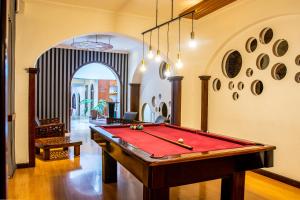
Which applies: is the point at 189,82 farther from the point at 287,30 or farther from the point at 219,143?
the point at 219,143

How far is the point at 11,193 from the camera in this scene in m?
3.52

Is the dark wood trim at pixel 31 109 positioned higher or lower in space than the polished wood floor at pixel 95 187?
higher

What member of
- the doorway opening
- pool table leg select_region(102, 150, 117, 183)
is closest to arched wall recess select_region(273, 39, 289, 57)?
pool table leg select_region(102, 150, 117, 183)

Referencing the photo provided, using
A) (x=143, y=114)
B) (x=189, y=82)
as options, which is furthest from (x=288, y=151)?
(x=143, y=114)

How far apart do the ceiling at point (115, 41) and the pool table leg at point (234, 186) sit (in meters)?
5.16

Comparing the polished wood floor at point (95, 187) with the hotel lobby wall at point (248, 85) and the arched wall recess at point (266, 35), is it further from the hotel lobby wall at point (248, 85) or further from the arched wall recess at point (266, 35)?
the arched wall recess at point (266, 35)

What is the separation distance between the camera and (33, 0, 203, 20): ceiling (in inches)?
186

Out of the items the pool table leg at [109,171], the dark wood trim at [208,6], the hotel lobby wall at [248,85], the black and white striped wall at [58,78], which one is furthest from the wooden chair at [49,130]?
the dark wood trim at [208,6]

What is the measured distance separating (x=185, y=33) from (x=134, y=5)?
158cm

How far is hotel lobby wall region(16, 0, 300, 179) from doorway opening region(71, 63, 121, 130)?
5.58 m

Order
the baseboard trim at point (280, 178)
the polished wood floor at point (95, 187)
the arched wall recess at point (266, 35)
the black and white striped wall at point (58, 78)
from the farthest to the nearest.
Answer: the black and white striped wall at point (58, 78)
the arched wall recess at point (266, 35)
the baseboard trim at point (280, 178)
the polished wood floor at point (95, 187)

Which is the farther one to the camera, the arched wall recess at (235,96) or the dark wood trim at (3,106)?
the arched wall recess at (235,96)

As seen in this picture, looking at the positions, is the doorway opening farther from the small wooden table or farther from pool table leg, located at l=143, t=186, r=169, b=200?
pool table leg, located at l=143, t=186, r=169, b=200

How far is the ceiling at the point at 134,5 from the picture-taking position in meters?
4.72
